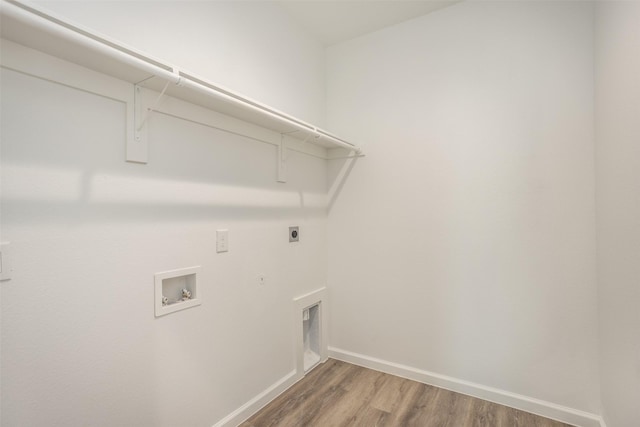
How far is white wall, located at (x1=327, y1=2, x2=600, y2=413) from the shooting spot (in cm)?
174

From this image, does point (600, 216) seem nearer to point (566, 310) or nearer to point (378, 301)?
point (566, 310)

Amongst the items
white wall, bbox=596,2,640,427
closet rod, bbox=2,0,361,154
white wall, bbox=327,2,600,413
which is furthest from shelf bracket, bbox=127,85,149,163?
white wall, bbox=596,2,640,427

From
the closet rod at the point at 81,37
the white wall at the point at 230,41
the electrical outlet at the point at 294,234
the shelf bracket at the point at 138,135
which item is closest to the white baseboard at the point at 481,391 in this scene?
the electrical outlet at the point at 294,234

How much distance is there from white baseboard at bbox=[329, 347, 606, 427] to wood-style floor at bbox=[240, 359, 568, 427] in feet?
0.12

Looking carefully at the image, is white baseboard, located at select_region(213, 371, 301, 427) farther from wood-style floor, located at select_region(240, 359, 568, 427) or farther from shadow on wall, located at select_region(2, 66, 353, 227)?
shadow on wall, located at select_region(2, 66, 353, 227)

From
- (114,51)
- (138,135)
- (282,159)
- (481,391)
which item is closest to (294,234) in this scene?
(282,159)

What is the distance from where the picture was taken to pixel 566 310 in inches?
69.0

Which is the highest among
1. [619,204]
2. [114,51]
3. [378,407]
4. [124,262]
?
[114,51]

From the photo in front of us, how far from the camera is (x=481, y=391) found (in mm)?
1981

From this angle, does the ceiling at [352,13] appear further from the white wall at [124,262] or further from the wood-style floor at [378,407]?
the wood-style floor at [378,407]

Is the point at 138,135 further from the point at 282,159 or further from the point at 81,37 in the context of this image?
the point at 282,159

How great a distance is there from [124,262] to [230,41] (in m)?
1.33

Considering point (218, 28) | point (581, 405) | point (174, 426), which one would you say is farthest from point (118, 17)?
point (581, 405)

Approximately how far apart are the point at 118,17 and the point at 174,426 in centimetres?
183
